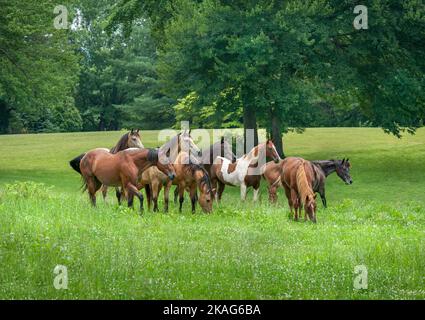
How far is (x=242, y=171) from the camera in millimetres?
26359

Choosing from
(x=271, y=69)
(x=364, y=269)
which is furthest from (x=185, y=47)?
(x=364, y=269)

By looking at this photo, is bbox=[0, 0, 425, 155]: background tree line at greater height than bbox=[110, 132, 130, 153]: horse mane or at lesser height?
greater

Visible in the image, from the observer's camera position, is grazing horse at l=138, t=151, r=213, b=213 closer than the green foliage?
Yes

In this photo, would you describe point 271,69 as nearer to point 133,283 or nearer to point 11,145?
point 133,283

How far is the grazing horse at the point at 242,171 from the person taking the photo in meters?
26.0

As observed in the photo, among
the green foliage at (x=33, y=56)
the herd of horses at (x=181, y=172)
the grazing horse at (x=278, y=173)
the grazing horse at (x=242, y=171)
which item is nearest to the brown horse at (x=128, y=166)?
the herd of horses at (x=181, y=172)

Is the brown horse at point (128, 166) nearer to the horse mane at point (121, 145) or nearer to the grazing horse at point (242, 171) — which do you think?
the horse mane at point (121, 145)

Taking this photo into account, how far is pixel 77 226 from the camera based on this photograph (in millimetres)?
16406

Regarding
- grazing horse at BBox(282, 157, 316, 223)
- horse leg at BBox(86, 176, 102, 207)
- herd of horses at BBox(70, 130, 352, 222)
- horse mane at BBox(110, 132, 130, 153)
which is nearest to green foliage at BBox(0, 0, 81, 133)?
herd of horses at BBox(70, 130, 352, 222)

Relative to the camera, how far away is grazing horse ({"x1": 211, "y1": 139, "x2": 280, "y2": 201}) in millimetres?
25969

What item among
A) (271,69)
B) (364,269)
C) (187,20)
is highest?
(187,20)

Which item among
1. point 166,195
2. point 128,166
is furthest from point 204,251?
point 166,195

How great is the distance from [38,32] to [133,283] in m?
32.1

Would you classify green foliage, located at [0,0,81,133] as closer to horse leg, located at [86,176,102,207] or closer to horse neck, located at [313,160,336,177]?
horse leg, located at [86,176,102,207]
